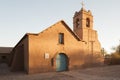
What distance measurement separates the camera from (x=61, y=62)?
843 inches

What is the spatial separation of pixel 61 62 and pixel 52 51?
2.10m

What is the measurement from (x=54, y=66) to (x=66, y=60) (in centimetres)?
220

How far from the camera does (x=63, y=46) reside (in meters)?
21.5

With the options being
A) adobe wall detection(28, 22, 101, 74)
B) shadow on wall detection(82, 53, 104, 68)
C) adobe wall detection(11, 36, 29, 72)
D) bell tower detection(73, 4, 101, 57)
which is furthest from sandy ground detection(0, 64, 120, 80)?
bell tower detection(73, 4, 101, 57)

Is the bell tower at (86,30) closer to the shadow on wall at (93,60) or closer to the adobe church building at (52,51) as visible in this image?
the adobe church building at (52,51)

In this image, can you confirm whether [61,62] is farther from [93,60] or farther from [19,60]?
[93,60]

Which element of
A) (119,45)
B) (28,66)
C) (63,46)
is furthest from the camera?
(119,45)

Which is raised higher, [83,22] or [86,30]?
[83,22]

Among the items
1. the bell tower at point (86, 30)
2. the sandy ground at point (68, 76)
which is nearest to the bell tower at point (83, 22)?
the bell tower at point (86, 30)

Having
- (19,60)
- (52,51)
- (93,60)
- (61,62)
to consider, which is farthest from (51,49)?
(93,60)

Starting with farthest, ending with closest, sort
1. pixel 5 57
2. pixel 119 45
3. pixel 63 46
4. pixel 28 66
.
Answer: pixel 5 57 → pixel 119 45 → pixel 63 46 → pixel 28 66

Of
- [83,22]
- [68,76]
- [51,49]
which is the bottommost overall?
[68,76]

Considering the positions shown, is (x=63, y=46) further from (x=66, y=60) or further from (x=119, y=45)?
(x=119, y=45)

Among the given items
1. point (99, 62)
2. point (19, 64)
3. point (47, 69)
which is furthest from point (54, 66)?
point (99, 62)
